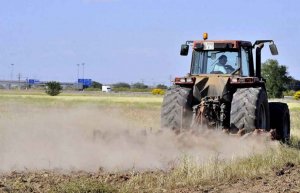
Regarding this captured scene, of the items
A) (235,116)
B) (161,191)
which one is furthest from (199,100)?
(161,191)

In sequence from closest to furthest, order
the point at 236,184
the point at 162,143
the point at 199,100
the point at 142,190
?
the point at 142,190 → the point at 236,184 → the point at 162,143 → the point at 199,100

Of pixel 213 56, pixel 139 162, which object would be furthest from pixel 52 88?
pixel 139 162

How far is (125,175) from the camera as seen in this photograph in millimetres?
8219

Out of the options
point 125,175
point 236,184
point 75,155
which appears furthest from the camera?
point 75,155

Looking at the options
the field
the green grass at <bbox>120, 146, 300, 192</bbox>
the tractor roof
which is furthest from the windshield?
the green grass at <bbox>120, 146, 300, 192</bbox>

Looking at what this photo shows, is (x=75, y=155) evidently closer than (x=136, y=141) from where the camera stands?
Yes

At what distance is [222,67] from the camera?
12383 millimetres

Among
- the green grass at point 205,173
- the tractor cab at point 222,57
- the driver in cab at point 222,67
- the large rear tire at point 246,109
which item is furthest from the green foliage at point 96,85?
the green grass at point 205,173

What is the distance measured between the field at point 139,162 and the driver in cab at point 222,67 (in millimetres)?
2048

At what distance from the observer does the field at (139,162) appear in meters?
7.42

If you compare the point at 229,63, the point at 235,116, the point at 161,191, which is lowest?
the point at 161,191

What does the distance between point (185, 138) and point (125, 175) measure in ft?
Answer: 8.62

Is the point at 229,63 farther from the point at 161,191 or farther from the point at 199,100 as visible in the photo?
the point at 161,191

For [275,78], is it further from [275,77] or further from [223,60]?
[223,60]
